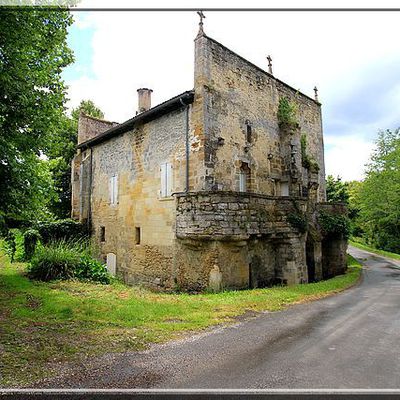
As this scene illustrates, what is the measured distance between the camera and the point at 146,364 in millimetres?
4480

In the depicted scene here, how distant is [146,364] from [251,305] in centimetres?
433

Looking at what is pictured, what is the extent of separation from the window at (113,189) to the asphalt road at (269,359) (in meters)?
11.4

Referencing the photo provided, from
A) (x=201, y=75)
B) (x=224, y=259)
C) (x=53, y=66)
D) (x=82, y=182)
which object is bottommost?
(x=224, y=259)

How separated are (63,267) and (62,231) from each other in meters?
8.01

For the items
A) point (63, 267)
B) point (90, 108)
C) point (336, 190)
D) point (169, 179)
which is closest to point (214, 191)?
point (169, 179)

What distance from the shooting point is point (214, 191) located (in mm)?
10656

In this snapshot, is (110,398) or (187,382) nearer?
A: (110,398)

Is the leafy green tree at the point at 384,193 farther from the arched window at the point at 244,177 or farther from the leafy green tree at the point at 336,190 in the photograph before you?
the arched window at the point at 244,177

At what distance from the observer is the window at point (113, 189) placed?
656 inches

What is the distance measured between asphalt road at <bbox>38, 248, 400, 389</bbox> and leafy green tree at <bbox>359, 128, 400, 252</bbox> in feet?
81.3

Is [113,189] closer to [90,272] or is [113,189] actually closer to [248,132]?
[90,272]

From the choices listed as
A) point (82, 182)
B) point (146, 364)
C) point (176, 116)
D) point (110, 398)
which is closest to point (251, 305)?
point (146, 364)

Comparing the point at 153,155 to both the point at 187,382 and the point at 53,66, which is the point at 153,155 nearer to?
the point at 53,66

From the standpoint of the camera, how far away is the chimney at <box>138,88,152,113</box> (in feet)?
61.6
